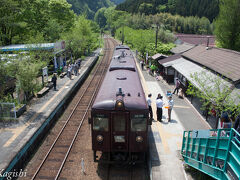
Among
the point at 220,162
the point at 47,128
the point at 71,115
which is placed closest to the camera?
the point at 220,162

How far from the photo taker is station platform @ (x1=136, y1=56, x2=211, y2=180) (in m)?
8.88

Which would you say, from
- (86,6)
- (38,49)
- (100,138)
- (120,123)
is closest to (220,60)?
(120,123)

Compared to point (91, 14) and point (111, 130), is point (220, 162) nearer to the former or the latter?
point (111, 130)

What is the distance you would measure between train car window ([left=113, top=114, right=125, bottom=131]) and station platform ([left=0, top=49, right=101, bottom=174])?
471 cm

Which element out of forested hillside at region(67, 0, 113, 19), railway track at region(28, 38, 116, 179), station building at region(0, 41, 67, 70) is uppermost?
forested hillside at region(67, 0, 113, 19)

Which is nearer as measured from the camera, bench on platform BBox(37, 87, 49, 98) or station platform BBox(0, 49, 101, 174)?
station platform BBox(0, 49, 101, 174)

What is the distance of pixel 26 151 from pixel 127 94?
5.65 meters

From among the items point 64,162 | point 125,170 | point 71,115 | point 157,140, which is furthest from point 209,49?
point 64,162

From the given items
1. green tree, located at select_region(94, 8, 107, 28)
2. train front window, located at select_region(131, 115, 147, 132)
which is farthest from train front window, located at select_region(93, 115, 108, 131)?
green tree, located at select_region(94, 8, 107, 28)

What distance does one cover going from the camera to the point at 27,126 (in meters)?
12.4

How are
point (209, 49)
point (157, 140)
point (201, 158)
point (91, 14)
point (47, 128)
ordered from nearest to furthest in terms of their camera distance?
1. point (201, 158)
2. point (157, 140)
3. point (47, 128)
4. point (209, 49)
5. point (91, 14)

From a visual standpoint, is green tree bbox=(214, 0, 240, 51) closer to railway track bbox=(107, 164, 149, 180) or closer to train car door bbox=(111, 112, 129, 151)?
railway track bbox=(107, 164, 149, 180)

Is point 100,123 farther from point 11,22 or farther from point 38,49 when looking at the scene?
point 11,22

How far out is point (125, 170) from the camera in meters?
9.41
